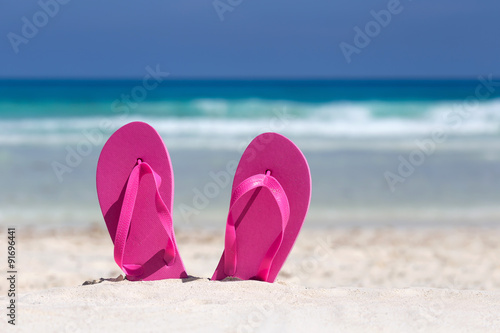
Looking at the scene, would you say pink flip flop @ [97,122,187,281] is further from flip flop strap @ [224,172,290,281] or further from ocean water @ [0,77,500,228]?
ocean water @ [0,77,500,228]

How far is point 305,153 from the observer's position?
786 cm

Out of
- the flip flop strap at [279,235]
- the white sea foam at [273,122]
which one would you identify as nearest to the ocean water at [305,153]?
the white sea foam at [273,122]

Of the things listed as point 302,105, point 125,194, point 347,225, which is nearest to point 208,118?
point 302,105

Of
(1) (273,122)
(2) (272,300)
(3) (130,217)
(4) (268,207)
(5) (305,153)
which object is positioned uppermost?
(3) (130,217)

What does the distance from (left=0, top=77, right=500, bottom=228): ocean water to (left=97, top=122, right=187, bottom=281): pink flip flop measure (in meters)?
1.90

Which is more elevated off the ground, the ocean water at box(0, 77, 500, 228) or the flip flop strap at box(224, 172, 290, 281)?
the flip flop strap at box(224, 172, 290, 281)

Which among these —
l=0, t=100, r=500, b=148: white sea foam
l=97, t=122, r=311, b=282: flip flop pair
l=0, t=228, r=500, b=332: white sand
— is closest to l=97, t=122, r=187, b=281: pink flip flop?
l=97, t=122, r=311, b=282: flip flop pair

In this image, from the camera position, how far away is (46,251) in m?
3.43

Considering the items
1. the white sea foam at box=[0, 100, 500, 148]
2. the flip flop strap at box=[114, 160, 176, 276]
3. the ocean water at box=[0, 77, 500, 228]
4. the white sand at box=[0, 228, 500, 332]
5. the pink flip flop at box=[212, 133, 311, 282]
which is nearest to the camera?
the white sand at box=[0, 228, 500, 332]

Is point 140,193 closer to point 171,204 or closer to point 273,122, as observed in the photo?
point 171,204

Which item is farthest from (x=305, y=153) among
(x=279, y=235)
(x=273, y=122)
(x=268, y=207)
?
(x=279, y=235)

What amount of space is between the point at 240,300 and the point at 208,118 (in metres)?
11.2

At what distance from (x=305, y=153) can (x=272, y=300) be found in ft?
19.8

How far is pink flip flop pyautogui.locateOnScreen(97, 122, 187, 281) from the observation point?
89.9 inches
